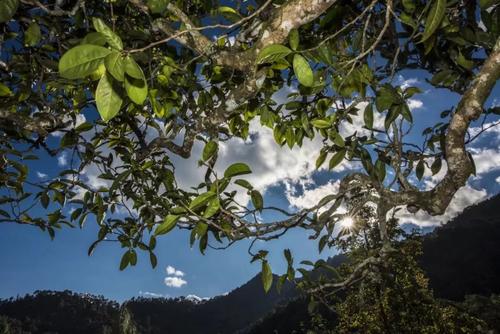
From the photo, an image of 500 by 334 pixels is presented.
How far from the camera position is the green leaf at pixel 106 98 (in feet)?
3.64

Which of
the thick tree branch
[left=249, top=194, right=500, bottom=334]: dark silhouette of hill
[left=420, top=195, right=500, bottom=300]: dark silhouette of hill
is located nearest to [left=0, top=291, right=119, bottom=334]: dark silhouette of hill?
[left=249, top=194, right=500, bottom=334]: dark silhouette of hill

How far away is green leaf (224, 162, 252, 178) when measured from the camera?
164cm

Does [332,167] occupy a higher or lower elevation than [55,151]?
lower

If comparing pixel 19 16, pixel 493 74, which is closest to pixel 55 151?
pixel 19 16

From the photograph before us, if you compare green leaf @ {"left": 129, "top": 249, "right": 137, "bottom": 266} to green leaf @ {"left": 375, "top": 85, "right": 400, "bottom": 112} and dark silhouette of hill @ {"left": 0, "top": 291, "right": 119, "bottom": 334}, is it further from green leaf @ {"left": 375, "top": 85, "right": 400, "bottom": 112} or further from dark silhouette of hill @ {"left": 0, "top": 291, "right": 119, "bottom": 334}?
dark silhouette of hill @ {"left": 0, "top": 291, "right": 119, "bottom": 334}

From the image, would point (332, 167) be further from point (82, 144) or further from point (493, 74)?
point (82, 144)

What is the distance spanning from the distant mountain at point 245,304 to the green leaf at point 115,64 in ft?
36.8

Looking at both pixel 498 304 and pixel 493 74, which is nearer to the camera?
pixel 493 74

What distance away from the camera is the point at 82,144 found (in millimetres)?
3346

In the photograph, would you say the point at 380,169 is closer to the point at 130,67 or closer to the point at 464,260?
the point at 130,67

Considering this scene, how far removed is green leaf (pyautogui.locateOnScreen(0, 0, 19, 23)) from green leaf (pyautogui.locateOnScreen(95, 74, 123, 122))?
25.8 inches

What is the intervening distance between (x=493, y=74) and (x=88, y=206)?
129 inches

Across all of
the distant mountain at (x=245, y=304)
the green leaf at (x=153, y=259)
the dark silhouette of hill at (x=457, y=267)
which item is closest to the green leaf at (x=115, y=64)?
the green leaf at (x=153, y=259)

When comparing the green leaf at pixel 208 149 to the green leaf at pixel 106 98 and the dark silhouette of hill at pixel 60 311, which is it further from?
the dark silhouette of hill at pixel 60 311
